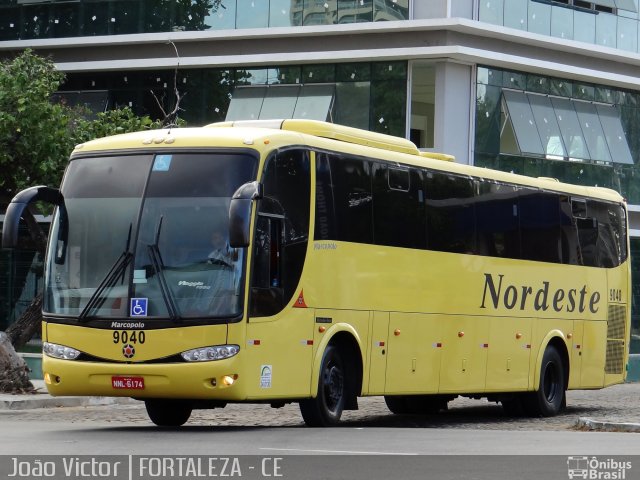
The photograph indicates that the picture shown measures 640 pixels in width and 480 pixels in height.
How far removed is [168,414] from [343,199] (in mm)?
3414

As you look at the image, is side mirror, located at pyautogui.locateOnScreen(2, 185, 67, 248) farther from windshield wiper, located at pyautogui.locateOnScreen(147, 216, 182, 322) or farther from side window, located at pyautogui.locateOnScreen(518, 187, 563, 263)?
side window, located at pyautogui.locateOnScreen(518, 187, 563, 263)

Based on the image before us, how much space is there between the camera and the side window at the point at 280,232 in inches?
666

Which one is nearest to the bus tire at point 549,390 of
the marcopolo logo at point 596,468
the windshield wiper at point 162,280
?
the windshield wiper at point 162,280

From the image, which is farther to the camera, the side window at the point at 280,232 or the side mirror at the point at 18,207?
the side window at the point at 280,232

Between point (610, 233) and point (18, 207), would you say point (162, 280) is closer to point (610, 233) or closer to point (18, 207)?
point (18, 207)

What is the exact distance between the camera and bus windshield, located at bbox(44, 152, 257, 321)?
16516mm

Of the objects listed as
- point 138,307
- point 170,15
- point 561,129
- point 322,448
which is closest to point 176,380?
point 138,307

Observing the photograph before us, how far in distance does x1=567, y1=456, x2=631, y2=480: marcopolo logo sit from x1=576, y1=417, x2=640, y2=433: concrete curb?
5697 millimetres

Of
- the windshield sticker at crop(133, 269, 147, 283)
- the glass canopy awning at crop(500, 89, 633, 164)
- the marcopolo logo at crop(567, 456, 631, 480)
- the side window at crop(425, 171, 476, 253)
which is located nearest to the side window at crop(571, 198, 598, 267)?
the side window at crop(425, 171, 476, 253)

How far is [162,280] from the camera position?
651 inches

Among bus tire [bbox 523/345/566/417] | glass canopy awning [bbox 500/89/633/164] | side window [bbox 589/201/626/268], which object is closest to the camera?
bus tire [bbox 523/345/566/417]

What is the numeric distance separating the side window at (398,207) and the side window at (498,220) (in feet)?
6.27

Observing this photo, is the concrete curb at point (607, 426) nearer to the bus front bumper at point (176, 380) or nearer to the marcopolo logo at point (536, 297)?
the marcopolo logo at point (536, 297)

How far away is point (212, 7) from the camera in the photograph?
124 ft
